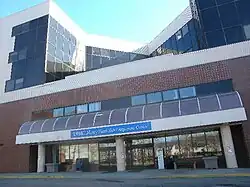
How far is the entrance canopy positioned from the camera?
16812mm

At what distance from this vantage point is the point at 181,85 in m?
20.0

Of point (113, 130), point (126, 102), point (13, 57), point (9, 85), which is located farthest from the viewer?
point (13, 57)

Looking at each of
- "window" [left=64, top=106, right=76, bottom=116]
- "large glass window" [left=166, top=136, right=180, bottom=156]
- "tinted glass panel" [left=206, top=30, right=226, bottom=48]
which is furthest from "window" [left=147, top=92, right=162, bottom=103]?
"window" [left=64, top=106, right=76, bottom=116]

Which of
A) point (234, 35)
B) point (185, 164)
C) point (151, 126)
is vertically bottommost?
point (185, 164)

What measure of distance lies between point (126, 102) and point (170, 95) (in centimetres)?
372

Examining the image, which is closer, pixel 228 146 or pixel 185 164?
pixel 228 146

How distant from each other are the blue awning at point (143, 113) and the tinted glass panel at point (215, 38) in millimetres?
6336

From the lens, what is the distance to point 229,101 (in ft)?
55.3

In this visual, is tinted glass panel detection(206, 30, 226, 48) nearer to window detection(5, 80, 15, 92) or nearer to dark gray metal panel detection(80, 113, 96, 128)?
dark gray metal panel detection(80, 113, 96, 128)

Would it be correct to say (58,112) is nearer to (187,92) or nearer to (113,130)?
(113,130)

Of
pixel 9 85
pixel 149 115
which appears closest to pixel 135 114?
pixel 149 115

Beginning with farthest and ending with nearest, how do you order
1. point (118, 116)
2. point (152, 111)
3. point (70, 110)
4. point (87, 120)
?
1. point (70, 110)
2. point (87, 120)
3. point (118, 116)
4. point (152, 111)

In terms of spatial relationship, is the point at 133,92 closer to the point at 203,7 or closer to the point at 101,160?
the point at 101,160

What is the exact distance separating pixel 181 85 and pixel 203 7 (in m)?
8.66
